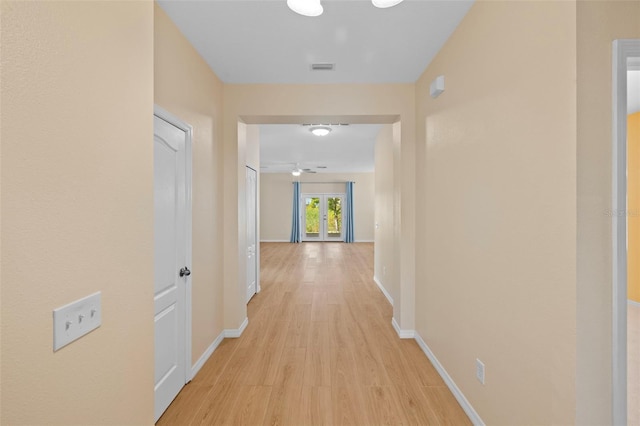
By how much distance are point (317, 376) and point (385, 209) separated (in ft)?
9.75

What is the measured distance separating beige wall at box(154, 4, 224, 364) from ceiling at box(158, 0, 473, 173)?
15 cm

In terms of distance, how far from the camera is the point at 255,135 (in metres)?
4.48

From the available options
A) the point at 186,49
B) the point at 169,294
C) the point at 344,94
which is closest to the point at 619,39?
the point at 344,94

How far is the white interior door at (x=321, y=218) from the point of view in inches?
489

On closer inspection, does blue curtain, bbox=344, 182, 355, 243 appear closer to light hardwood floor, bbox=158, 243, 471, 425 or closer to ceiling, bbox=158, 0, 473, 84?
light hardwood floor, bbox=158, 243, 471, 425

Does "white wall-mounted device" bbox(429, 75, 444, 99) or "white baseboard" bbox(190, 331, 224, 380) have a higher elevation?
"white wall-mounted device" bbox(429, 75, 444, 99)

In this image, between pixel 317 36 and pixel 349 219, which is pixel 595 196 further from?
pixel 349 219

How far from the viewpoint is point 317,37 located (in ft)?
7.71

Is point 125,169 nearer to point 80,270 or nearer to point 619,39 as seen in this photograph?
point 80,270

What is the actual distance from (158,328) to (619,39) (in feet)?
9.22

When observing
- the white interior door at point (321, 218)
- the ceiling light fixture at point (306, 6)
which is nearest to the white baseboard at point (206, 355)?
the ceiling light fixture at point (306, 6)

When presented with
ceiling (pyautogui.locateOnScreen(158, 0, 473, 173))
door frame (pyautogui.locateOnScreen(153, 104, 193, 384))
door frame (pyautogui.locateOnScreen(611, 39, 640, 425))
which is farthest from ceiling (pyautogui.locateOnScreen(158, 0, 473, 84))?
door frame (pyautogui.locateOnScreen(611, 39, 640, 425))

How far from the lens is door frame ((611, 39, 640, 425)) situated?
116cm

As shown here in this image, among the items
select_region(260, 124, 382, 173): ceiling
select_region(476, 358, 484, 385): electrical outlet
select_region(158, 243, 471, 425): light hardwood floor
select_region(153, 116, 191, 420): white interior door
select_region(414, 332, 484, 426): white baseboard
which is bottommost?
select_region(158, 243, 471, 425): light hardwood floor
